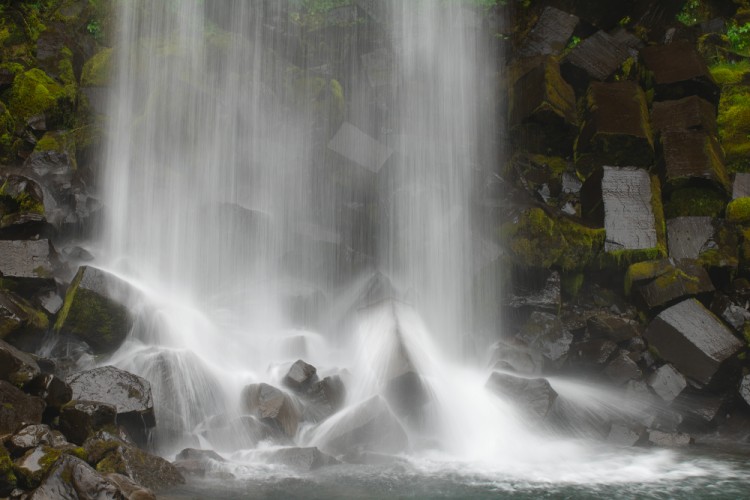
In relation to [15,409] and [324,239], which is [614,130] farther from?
[15,409]

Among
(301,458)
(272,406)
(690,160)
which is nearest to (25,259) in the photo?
(272,406)

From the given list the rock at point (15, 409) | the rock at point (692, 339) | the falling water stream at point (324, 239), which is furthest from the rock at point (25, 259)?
the rock at point (692, 339)

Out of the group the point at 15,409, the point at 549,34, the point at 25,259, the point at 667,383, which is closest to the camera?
the point at 15,409

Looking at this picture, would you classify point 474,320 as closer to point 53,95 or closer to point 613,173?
point 613,173

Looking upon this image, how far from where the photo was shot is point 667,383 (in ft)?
32.9

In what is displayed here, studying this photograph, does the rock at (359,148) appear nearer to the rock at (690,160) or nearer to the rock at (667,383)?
the rock at (690,160)

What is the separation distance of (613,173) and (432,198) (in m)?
3.89

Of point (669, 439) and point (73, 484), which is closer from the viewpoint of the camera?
point (73, 484)

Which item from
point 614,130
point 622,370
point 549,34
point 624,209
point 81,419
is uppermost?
point 549,34

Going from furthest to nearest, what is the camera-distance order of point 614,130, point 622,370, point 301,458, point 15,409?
point 614,130 → point 622,370 → point 301,458 → point 15,409

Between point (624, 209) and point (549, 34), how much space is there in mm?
5970

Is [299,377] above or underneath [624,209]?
underneath

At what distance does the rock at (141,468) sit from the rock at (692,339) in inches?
318

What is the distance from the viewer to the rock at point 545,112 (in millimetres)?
13047
